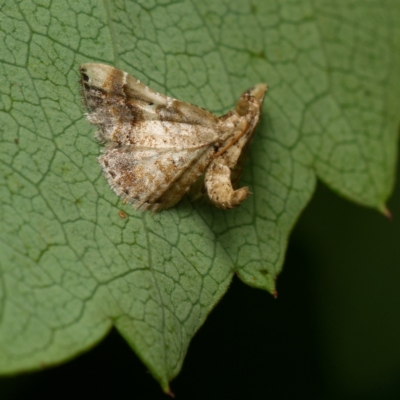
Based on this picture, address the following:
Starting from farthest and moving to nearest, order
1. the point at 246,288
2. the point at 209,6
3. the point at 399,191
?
the point at 399,191 < the point at 246,288 < the point at 209,6

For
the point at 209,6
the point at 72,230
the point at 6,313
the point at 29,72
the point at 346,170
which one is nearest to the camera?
the point at 6,313

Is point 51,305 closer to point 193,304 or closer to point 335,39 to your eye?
point 193,304

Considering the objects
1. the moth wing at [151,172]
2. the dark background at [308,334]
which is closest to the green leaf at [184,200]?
the moth wing at [151,172]

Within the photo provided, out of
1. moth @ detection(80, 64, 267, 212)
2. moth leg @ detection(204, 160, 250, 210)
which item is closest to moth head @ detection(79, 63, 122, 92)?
moth @ detection(80, 64, 267, 212)

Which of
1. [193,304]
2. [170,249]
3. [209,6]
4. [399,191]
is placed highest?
[209,6]

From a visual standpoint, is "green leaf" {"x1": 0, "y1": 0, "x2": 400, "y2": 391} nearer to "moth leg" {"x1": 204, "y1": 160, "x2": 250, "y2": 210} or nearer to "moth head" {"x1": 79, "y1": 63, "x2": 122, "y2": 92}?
"moth head" {"x1": 79, "y1": 63, "x2": 122, "y2": 92}

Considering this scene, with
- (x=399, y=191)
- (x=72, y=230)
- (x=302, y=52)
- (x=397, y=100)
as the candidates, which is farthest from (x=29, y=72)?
(x=399, y=191)
